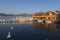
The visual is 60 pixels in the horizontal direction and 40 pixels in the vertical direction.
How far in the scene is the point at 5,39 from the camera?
24.8m

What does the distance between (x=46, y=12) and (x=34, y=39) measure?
70297 millimetres

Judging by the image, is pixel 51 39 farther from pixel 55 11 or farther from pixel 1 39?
pixel 55 11

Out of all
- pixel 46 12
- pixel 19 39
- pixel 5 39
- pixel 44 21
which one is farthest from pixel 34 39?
pixel 46 12

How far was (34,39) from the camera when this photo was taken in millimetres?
25391

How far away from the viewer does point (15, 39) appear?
2494cm

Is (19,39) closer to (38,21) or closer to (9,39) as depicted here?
(9,39)

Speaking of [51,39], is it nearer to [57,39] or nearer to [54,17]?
[57,39]

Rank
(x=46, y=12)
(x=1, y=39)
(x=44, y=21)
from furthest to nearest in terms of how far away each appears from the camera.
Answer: (x=46, y=12), (x=44, y=21), (x=1, y=39)

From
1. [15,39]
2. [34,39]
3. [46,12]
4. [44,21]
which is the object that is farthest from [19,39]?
[46,12]

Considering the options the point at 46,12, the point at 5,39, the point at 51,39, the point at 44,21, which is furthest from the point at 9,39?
the point at 46,12

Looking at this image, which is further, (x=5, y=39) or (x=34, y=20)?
(x=34, y=20)

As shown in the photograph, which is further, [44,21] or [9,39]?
[44,21]

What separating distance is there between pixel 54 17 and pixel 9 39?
5830cm

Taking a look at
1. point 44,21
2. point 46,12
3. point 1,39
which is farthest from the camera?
point 46,12
